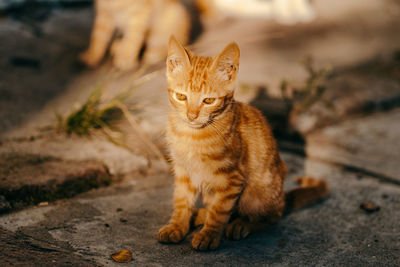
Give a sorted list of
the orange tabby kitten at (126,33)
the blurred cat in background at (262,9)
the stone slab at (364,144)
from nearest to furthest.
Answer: the stone slab at (364,144)
the orange tabby kitten at (126,33)
the blurred cat in background at (262,9)

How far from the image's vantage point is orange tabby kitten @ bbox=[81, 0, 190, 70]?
4531 millimetres

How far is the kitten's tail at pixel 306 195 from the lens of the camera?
104 inches

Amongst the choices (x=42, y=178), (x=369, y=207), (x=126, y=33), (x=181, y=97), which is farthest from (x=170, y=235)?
(x=126, y=33)

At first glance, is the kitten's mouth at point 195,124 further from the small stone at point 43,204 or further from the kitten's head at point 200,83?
the small stone at point 43,204

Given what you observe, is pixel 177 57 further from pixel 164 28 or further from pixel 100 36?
pixel 164 28

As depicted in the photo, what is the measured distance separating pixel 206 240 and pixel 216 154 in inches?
18.0

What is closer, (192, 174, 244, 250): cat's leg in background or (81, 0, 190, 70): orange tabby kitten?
(192, 174, 244, 250): cat's leg in background

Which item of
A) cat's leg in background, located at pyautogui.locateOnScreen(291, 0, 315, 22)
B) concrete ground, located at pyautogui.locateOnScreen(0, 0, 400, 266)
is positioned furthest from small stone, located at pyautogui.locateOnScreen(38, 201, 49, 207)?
cat's leg in background, located at pyautogui.locateOnScreen(291, 0, 315, 22)

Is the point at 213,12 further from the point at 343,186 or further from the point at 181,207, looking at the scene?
the point at 181,207

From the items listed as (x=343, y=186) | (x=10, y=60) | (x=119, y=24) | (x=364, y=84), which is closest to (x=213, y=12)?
(x=119, y=24)

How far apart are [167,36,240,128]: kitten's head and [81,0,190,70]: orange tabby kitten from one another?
2.47m

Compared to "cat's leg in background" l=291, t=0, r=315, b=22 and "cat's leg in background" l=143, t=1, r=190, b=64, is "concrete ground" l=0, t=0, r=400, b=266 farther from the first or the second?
"cat's leg in background" l=291, t=0, r=315, b=22

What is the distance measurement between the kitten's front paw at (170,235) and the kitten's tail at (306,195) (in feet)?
2.69

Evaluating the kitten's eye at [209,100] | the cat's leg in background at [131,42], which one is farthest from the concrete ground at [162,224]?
the cat's leg in background at [131,42]
